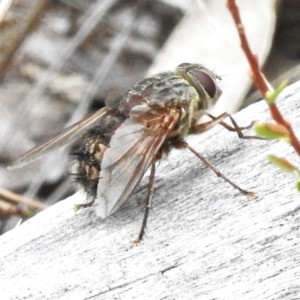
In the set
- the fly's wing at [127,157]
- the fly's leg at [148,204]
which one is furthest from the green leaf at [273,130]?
the fly's wing at [127,157]

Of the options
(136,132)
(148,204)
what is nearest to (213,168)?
(148,204)

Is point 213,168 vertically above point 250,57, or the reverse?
point 250,57

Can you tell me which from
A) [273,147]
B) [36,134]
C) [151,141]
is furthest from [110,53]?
[273,147]

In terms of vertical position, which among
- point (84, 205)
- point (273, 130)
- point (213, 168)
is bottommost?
point (84, 205)

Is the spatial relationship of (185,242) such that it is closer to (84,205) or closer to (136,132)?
(84,205)

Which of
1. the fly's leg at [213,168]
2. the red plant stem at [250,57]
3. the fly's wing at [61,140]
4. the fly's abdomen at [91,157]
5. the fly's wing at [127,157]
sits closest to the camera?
the red plant stem at [250,57]

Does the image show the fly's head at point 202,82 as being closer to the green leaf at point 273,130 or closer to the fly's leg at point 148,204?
the fly's leg at point 148,204

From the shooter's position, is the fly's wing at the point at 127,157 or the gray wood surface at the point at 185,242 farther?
the fly's wing at the point at 127,157

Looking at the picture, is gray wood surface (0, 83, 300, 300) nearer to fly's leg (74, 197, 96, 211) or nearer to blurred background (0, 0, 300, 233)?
fly's leg (74, 197, 96, 211)

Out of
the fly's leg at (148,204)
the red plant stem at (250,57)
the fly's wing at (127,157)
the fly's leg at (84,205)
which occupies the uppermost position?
the red plant stem at (250,57)
